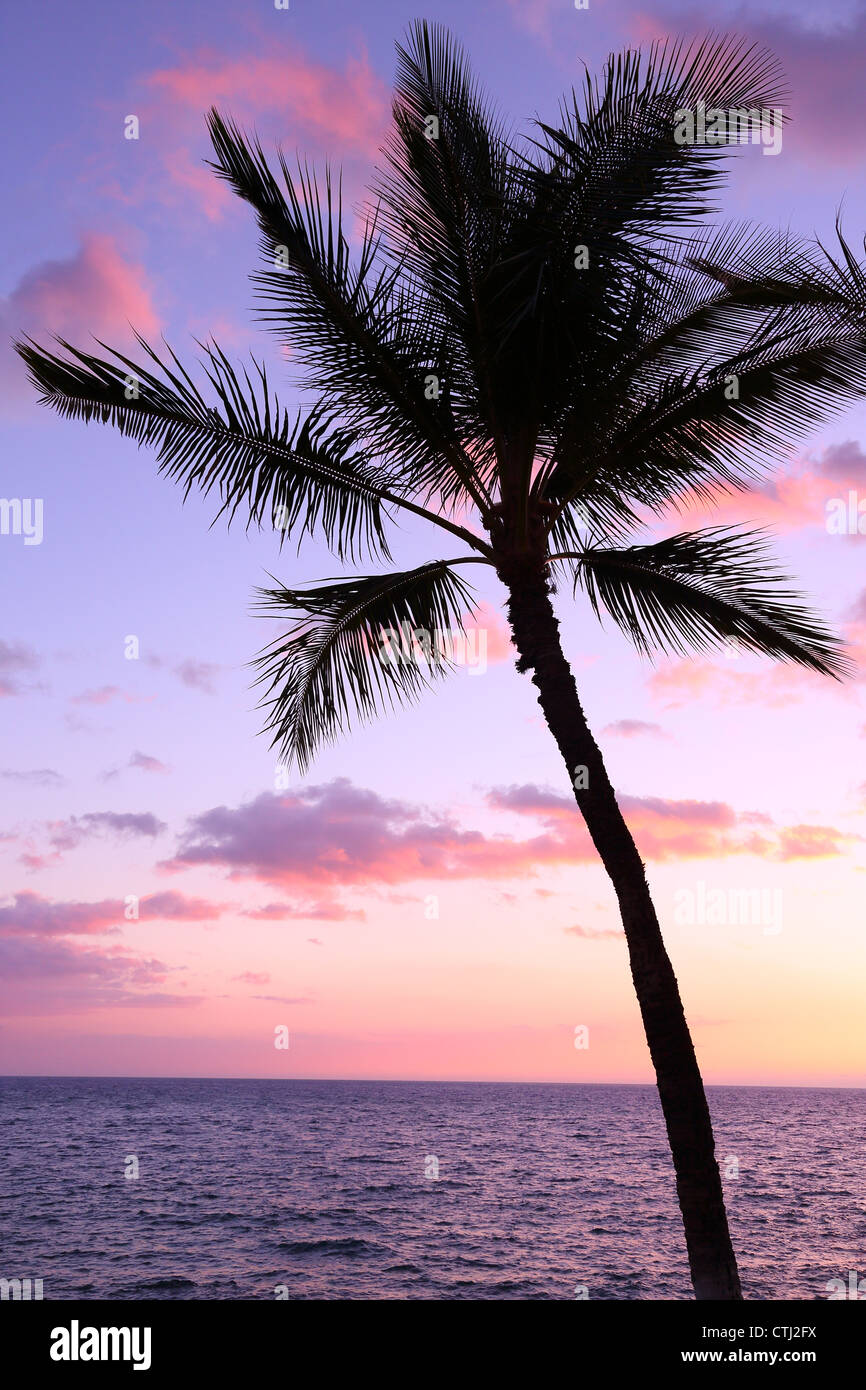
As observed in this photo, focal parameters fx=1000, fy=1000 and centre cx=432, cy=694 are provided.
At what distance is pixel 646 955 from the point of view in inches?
307

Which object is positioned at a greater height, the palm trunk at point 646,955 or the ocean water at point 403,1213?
the palm trunk at point 646,955

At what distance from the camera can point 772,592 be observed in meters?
9.19

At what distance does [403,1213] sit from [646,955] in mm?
45859

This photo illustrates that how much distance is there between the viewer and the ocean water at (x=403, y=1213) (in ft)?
111

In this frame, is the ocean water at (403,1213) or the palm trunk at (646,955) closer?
the palm trunk at (646,955)

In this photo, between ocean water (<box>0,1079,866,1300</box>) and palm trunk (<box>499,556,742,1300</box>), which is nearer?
palm trunk (<box>499,556,742,1300</box>)

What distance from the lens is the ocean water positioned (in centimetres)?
3388

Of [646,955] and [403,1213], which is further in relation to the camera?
[403,1213]

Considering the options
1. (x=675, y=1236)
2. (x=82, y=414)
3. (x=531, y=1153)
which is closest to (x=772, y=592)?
(x=82, y=414)

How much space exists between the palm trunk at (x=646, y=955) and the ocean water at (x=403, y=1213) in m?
5.16

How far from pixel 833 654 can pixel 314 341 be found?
18.0 ft

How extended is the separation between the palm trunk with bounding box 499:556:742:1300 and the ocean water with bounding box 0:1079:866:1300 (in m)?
5.16
